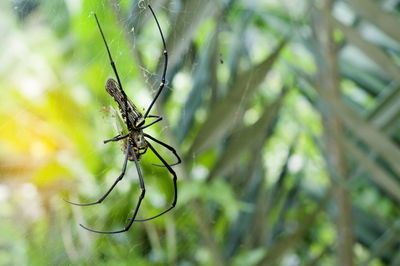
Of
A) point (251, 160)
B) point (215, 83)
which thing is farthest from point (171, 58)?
point (251, 160)

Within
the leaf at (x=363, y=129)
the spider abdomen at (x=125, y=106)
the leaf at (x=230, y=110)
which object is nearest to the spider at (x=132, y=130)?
the spider abdomen at (x=125, y=106)

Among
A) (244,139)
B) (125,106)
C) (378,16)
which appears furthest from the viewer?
(244,139)

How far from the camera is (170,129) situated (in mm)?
733

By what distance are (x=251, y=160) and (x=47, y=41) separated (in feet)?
1.74

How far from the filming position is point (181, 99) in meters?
0.98

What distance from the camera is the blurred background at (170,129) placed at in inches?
20.6

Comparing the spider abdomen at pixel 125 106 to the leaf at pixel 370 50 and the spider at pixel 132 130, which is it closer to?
the spider at pixel 132 130

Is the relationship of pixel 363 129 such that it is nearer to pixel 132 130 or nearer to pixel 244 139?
pixel 244 139

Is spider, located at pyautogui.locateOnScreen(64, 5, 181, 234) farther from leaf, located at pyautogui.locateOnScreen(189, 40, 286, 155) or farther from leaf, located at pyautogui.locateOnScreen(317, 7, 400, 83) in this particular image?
leaf, located at pyautogui.locateOnScreen(317, 7, 400, 83)

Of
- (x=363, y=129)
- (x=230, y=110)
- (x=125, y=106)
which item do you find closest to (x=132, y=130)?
(x=125, y=106)

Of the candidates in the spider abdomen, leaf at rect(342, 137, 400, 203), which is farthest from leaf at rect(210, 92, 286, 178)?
the spider abdomen

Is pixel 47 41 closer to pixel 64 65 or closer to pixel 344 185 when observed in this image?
pixel 64 65

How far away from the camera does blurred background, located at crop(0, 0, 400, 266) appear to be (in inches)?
20.6

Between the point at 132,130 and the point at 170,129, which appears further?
the point at 170,129
